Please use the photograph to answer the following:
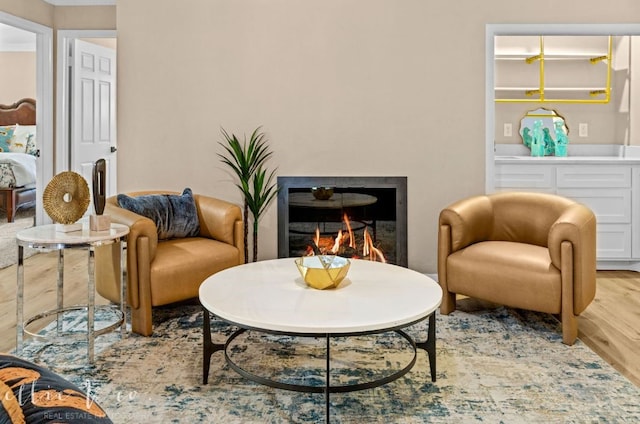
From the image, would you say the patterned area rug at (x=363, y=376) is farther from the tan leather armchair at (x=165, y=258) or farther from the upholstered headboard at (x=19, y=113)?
the upholstered headboard at (x=19, y=113)

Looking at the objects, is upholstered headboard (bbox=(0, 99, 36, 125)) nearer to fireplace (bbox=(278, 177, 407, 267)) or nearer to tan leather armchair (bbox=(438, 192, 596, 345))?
fireplace (bbox=(278, 177, 407, 267))

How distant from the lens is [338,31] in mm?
4105

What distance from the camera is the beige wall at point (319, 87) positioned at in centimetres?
410

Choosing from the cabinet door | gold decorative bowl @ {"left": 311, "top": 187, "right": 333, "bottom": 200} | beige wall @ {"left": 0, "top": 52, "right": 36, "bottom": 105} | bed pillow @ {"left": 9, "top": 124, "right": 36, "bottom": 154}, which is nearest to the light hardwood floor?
the cabinet door

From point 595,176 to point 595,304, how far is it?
4.45 ft

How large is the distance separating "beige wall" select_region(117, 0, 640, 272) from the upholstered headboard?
5048 millimetres

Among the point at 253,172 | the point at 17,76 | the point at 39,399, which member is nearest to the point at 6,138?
the point at 17,76

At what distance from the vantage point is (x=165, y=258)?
10.2 feet

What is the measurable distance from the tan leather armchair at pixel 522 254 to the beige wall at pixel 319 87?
0.62 metres

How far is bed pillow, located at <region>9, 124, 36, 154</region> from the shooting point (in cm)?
765

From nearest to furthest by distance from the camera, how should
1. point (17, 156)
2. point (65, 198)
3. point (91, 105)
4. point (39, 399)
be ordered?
1. point (39, 399)
2. point (65, 198)
3. point (91, 105)
4. point (17, 156)

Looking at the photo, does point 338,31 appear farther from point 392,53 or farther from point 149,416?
point 149,416

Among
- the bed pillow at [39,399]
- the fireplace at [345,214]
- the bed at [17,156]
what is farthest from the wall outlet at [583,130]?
the bed at [17,156]

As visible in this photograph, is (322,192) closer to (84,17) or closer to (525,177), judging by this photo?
(525,177)
